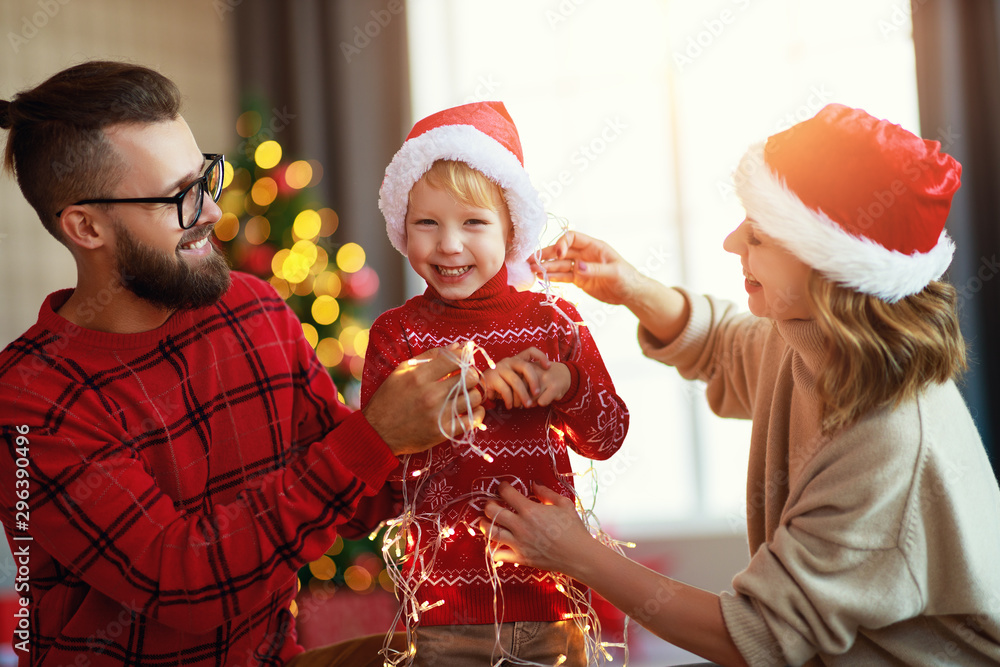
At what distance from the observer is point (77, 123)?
157cm

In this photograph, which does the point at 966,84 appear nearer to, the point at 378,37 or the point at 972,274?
the point at 972,274

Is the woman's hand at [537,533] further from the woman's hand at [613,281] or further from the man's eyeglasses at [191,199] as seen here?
the man's eyeglasses at [191,199]

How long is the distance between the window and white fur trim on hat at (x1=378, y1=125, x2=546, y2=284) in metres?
2.51

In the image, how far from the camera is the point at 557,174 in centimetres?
450

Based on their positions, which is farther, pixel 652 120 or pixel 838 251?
pixel 652 120

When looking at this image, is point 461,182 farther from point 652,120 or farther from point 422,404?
point 652,120

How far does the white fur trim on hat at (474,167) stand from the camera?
149cm

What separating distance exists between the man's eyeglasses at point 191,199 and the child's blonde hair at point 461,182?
0.47 meters

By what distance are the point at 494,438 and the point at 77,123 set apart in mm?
1013

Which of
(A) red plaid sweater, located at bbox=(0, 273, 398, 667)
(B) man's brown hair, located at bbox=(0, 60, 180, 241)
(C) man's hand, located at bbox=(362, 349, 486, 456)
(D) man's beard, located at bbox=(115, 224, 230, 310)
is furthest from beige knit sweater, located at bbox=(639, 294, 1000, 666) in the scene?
(B) man's brown hair, located at bbox=(0, 60, 180, 241)

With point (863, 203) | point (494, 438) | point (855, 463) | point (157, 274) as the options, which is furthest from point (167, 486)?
point (863, 203)

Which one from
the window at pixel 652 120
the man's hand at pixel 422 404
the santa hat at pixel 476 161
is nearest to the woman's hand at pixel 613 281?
the santa hat at pixel 476 161

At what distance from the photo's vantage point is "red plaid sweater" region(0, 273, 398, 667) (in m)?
1.45

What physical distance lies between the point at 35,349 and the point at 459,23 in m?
3.56
